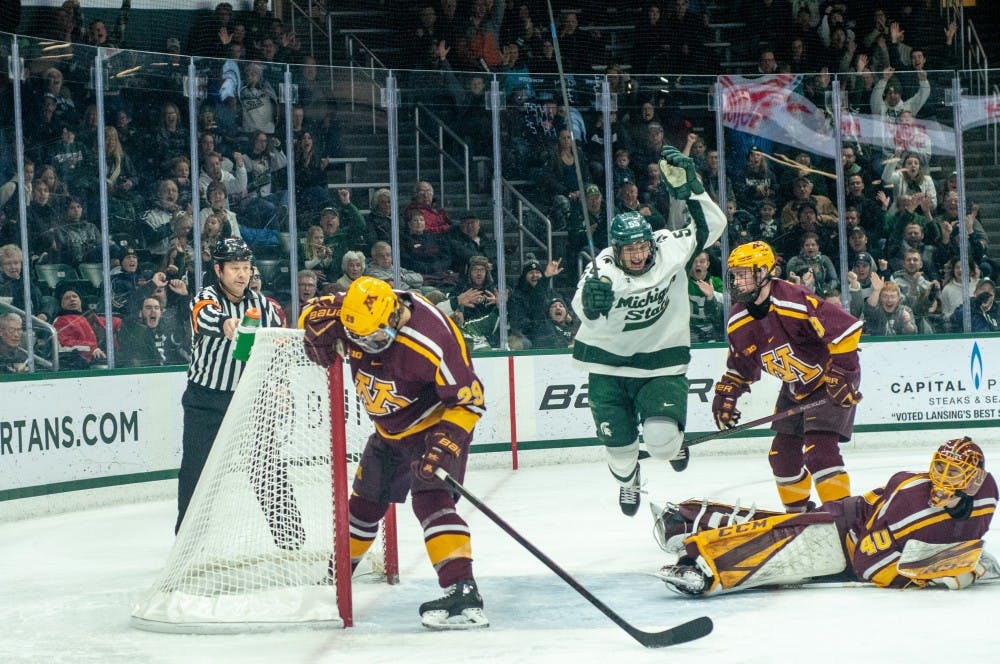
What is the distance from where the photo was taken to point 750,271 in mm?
5020

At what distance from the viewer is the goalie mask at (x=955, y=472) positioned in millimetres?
4254

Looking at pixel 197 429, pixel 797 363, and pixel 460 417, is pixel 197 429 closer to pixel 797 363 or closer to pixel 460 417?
pixel 460 417

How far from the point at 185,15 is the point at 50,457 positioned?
3712 mm

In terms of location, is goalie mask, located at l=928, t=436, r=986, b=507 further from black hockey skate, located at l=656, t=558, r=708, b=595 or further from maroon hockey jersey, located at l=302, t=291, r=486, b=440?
maroon hockey jersey, located at l=302, t=291, r=486, b=440

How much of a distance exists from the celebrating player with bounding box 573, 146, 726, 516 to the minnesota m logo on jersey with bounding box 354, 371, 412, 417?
113 cm

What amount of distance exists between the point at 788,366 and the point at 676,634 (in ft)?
5.24

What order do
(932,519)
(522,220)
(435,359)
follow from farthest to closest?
(522,220), (932,519), (435,359)

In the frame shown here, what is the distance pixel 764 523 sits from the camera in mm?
4520

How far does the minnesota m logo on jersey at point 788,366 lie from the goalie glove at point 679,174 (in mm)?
713

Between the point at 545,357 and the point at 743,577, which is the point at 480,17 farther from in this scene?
the point at 743,577

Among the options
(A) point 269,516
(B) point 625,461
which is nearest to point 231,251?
(A) point 269,516

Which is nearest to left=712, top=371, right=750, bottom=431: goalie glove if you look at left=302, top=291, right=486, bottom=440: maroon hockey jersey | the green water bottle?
left=302, top=291, right=486, bottom=440: maroon hockey jersey

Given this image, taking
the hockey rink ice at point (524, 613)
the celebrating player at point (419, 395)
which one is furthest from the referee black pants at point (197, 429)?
the celebrating player at point (419, 395)

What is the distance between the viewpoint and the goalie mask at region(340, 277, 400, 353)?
4.00 metres
